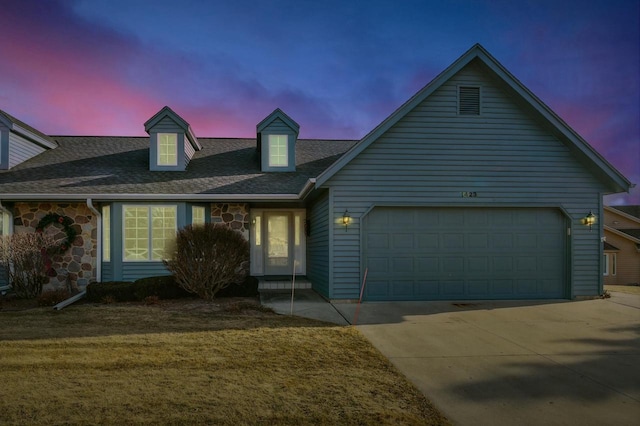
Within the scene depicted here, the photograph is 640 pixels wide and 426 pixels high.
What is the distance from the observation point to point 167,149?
→ 43.7 feet

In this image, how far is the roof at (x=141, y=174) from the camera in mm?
11500

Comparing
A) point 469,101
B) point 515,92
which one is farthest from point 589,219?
point 469,101

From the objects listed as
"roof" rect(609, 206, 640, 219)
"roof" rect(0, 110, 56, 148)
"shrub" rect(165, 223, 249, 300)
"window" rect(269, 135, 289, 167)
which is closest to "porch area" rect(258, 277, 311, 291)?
"shrub" rect(165, 223, 249, 300)

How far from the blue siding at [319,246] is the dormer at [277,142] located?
1864 mm

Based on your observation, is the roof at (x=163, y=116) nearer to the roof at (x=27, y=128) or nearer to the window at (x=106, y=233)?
the window at (x=106, y=233)

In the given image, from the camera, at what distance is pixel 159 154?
13258 mm

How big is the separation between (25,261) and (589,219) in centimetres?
1408

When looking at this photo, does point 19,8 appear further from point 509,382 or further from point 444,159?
point 509,382

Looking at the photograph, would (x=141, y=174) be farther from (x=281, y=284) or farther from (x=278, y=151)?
(x=281, y=284)

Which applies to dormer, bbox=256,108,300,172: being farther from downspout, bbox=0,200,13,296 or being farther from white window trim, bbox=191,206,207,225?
downspout, bbox=0,200,13,296

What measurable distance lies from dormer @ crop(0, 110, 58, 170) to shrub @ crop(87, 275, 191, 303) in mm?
5639

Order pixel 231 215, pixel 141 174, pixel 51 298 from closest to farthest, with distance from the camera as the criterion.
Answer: pixel 51 298, pixel 231 215, pixel 141 174

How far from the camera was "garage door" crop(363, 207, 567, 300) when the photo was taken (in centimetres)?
1028

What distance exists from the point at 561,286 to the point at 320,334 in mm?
7219
